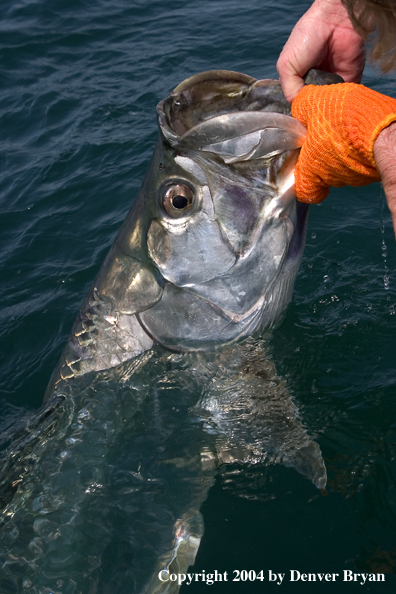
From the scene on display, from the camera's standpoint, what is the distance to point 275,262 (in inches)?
117

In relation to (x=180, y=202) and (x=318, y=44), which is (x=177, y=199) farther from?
(x=318, y=44)

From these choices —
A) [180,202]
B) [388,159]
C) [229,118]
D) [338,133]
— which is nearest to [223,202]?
[180,202]

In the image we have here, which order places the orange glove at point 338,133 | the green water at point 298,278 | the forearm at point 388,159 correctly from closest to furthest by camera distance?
the forearm at point 388,159, the orange glove at point 338,133, the green water at point 298,278

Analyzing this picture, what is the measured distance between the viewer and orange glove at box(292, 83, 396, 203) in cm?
207

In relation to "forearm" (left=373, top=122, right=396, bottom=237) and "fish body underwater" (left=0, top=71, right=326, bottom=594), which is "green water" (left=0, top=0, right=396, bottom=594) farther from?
"forearm" (left=373, top=122, right=396, bottom=237)

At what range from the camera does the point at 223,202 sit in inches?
109

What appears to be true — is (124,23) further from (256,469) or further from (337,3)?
(256,469)

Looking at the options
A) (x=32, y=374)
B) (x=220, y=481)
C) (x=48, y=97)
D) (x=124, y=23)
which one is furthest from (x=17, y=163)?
(x=220, y=481)

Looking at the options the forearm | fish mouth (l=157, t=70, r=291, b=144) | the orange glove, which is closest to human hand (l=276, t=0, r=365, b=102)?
fish mouth (l=157, t=70, r=291, b=144)

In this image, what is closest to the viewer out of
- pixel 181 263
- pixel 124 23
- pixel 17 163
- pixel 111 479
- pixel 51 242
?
pixel 181 263

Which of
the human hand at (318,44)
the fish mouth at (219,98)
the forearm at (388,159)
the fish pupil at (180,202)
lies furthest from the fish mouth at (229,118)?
the forearm at (388,159)

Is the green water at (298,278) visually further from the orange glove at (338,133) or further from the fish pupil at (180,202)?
the fish pupil at (180,202)

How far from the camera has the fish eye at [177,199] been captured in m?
2.79

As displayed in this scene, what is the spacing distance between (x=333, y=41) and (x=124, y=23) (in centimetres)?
907
